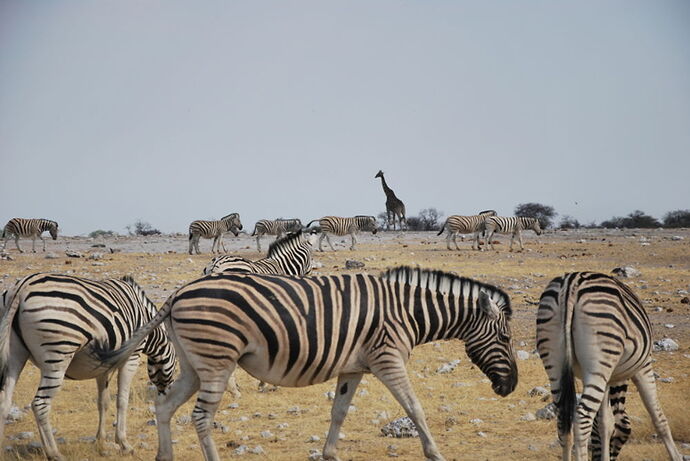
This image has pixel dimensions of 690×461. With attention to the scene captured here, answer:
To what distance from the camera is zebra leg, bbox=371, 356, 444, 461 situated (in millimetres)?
5656

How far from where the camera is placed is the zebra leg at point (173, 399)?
5.61m

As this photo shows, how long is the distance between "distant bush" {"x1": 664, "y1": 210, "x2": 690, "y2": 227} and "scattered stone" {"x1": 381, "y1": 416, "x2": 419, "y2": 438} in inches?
1652

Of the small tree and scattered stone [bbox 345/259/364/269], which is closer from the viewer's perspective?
scattered stone [bbox 345/259/364/269]

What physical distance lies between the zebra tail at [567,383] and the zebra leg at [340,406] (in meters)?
1.67

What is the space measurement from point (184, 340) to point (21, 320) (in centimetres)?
172

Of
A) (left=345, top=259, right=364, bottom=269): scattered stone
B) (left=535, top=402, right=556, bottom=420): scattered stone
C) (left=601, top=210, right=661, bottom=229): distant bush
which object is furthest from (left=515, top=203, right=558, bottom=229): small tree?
(left=535, top=402, right=556, bottom=420): scattered stone

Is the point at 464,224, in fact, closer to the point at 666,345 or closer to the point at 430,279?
the point at 666,345

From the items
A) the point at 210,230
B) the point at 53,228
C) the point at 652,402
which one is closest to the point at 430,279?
the point at 652,402

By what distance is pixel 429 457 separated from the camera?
5691mm

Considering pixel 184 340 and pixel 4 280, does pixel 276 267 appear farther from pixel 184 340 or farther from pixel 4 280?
pixel 4 280

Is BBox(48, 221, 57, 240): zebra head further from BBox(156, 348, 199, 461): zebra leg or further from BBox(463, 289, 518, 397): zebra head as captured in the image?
BBox(463, 289, 518, 397): zebra head

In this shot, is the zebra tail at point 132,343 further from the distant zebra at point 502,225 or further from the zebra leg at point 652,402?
the distant zebra at point 502,225

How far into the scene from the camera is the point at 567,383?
5254 millimetres

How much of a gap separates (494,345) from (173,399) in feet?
8.85
